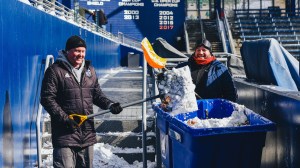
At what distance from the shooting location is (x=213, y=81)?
185 inches

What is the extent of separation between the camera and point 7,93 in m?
4.78

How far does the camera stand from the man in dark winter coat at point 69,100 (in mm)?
3904

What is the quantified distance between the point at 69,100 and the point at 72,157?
0.49m

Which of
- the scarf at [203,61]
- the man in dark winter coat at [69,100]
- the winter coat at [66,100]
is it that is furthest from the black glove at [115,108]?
the scarf at [203,61]

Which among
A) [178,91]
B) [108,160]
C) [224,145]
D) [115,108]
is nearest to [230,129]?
[224,145]

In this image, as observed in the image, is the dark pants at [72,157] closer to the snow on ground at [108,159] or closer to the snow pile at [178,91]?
the snow pile at [178,91]

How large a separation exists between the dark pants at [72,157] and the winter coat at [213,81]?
1275mm

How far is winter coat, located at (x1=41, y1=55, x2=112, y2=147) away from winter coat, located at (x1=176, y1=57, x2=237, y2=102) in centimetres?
113

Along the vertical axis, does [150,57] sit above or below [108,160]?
above

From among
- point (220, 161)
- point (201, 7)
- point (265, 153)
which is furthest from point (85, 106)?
point (201, 7)

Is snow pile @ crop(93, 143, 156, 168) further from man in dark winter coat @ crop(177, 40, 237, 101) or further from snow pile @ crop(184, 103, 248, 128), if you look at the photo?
snow pile @ crop(184, 103, 248, 128)

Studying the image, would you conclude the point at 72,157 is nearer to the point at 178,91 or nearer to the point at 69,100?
the point at 69,100

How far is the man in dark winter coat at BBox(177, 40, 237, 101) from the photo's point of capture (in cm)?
464

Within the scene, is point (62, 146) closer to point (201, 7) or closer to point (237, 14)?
point (237, 14)
